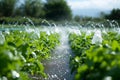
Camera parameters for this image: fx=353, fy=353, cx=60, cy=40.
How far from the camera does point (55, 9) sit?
221 feet

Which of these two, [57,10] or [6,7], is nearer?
[6,7]

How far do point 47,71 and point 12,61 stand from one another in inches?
206

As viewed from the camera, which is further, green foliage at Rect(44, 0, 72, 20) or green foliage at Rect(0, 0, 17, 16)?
green foliage at Rect(44, 0, 72, 20)

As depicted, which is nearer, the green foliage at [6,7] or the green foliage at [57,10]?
the green foliage at [6,7]

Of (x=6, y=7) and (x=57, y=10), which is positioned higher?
(x=6, y=7)

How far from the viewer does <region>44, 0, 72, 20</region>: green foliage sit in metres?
65.7

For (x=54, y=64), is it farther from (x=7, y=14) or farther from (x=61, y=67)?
(x=7, y=14)

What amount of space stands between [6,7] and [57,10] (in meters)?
10.4

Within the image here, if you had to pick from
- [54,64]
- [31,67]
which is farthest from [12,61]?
[54,64]

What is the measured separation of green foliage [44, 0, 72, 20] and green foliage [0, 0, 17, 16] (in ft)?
21.9

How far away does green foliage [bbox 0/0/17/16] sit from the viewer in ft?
202

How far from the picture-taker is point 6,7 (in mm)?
62375

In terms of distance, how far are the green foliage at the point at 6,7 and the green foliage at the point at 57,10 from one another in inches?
263

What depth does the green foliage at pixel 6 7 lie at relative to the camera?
61.4 meters
